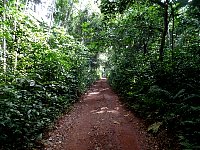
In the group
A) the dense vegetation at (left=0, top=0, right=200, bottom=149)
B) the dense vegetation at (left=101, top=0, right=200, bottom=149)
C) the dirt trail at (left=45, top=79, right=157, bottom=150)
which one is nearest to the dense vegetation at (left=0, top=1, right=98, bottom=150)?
the dense vegetation at (left=0, top=0, right=200, bottom=149)

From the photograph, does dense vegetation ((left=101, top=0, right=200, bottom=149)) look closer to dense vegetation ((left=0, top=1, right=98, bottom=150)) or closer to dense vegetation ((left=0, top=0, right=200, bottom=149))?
dense vegetation ((left=0, top=0, right=200, bottom=149))

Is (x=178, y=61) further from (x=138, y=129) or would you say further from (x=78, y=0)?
(x=78, y=0)

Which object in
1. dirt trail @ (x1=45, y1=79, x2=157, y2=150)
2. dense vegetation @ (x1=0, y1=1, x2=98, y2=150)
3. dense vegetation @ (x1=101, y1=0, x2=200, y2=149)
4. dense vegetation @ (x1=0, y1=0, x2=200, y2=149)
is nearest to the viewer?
dense vegetation @ (x1=0, y1=1, x2=98, y2=150)

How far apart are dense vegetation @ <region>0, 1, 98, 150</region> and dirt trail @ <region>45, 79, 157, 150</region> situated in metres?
0.57

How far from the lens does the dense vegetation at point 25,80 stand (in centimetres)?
549

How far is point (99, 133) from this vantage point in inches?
300

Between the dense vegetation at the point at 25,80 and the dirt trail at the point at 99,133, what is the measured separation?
22.6 inches

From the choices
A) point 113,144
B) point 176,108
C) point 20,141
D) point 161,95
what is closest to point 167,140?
point 176,108

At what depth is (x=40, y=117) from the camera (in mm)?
7488

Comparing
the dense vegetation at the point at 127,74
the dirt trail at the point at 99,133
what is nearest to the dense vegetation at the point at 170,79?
the dense vegetation at the point at 127,74

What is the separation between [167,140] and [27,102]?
4.23 metres

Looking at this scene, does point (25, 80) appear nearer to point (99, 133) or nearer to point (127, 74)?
point (99, 133)

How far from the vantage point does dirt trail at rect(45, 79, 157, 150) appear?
6516mm

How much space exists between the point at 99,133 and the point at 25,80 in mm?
3037
